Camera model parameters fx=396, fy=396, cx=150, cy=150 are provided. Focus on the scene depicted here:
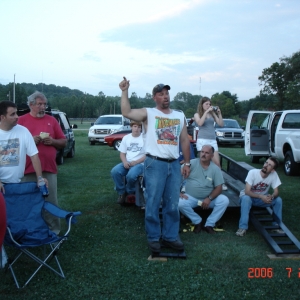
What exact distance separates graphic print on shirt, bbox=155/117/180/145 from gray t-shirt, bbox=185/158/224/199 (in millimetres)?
1466

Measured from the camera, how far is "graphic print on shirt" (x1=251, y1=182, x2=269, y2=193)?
5.64 m

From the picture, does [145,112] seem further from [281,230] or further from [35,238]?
[281,230]

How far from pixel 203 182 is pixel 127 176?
140 centimetres

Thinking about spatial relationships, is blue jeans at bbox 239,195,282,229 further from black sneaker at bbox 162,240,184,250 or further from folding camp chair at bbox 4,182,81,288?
folding camp chair at bbox 4,182,81,288

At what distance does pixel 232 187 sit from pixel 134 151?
1821 millimetres

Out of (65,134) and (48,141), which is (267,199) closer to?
(48,141)

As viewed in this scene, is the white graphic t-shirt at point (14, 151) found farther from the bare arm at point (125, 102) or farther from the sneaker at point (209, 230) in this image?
the sneaker at point (209, 230)

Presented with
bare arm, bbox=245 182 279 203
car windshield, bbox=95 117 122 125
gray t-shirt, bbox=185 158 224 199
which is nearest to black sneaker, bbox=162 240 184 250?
gray t-shirt, bbox=185 158 224 199

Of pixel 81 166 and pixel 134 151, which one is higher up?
pixel 134 151

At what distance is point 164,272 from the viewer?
411 centimetres

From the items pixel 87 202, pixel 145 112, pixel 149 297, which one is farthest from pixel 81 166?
pixel 149 297

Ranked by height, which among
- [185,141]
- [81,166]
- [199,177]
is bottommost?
[81,166]

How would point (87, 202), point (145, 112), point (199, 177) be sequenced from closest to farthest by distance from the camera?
point (145, 112), point (199, 177), point (87, 202)
